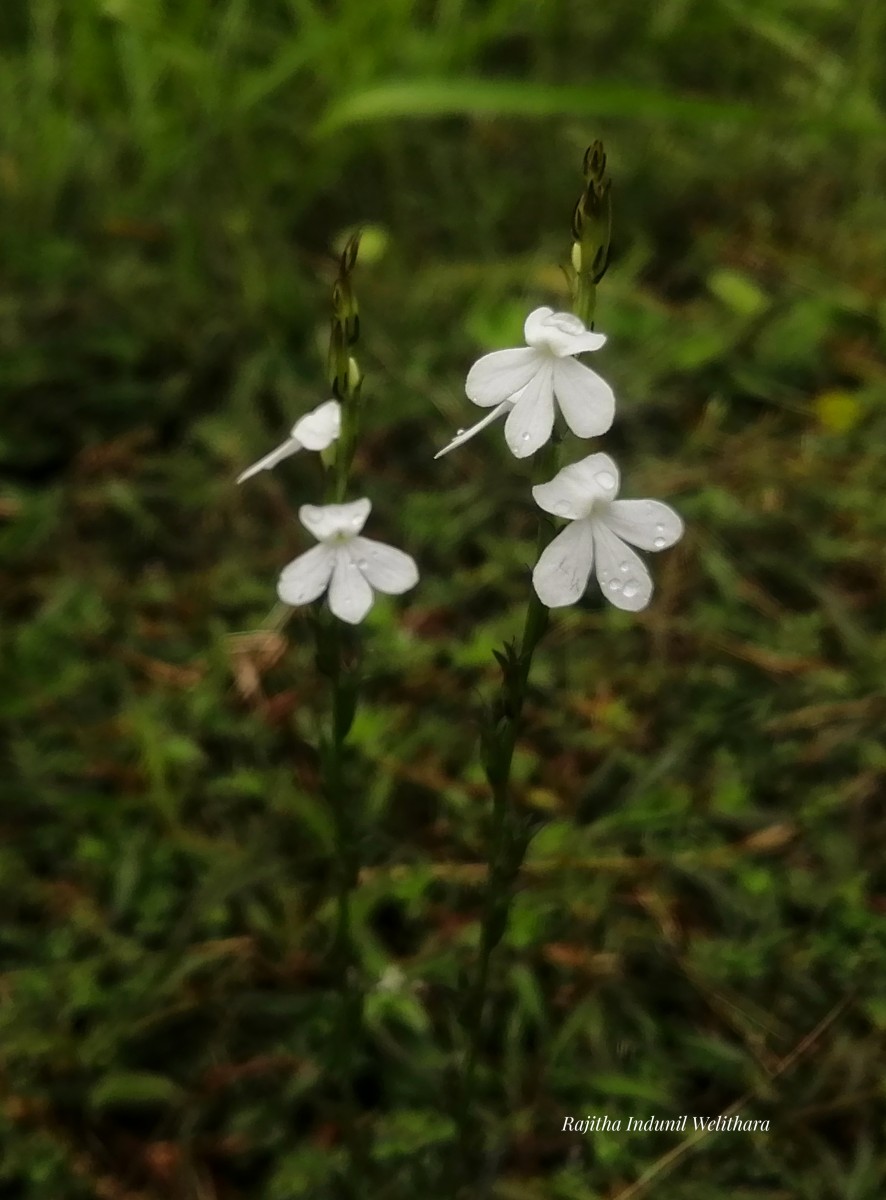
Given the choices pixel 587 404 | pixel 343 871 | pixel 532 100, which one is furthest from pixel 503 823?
pixel 532 100

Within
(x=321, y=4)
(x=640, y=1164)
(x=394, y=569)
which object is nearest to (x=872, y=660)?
(x=640, y=1164)

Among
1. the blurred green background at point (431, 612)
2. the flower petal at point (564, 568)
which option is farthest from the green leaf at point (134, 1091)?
the flower petal at point (564, 568)

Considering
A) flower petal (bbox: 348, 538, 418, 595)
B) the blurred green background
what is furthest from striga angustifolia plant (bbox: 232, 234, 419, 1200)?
the blurred green background

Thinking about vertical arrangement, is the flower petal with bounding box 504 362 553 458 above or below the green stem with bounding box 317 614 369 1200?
above

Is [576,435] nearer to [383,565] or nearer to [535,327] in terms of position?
[535,327]

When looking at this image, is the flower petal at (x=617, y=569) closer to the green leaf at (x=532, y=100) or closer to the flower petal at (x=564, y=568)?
the flower petal at (x=564, y=568)

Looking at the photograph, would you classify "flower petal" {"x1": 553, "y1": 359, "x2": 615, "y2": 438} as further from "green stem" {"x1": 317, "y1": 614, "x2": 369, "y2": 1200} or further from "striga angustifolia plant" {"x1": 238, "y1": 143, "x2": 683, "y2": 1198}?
"green stem" {"x1": 317, "y1": 614, "x2": 369, "y2": 1200}
